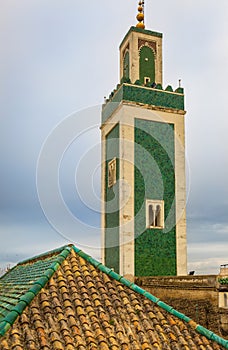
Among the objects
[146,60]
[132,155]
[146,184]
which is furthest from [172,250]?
[146,60]

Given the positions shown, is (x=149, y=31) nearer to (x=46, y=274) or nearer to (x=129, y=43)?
(x=129, y=43)

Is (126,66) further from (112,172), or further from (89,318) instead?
(89,318)

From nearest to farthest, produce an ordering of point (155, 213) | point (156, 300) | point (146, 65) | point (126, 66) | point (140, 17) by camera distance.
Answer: point (156, 300) < point (155, 213) < point (146, 65) < point (126, 66) < point (140, 17)

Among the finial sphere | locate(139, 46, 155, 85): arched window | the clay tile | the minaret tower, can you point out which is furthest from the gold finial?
→ the clay tile

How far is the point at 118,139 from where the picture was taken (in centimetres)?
1584

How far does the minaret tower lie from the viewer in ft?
48.5

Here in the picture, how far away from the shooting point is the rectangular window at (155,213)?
15167 millimetres

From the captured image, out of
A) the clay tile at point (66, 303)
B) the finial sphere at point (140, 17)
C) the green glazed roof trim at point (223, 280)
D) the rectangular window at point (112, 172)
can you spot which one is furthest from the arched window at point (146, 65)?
the clay tile at point (66, 303)

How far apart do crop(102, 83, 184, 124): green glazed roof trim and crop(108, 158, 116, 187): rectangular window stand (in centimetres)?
221

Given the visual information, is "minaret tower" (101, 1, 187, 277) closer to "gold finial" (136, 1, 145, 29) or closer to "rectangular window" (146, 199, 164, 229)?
"rectangular window" (146, 199, 164, 229)

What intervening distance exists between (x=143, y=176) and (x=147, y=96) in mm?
3372

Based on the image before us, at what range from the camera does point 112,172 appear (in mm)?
16391

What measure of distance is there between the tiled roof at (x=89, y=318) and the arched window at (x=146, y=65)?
12974 mm


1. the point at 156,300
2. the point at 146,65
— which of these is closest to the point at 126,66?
the point at 146,65
